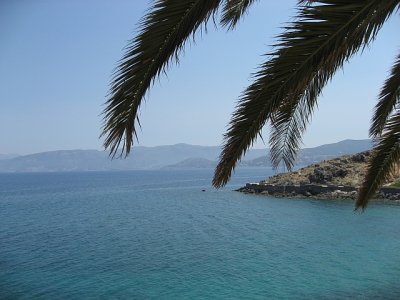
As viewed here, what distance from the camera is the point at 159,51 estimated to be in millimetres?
3510

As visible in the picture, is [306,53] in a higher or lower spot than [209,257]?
higher

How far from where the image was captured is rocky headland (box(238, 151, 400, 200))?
69.1m

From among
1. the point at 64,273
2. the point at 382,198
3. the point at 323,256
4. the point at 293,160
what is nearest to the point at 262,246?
the point at 323,256

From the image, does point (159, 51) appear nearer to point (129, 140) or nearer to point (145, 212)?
point (129, 140)

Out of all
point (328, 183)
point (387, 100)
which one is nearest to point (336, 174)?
point (328, 183)

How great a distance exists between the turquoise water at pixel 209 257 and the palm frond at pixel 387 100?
15.3 meters

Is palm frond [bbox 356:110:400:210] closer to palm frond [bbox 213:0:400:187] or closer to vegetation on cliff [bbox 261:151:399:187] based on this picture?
palm frond [bbox 213:0:400:187]

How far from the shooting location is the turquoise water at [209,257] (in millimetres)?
22203

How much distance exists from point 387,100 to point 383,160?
45.0 inches

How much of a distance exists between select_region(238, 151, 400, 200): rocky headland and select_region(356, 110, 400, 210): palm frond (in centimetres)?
6266

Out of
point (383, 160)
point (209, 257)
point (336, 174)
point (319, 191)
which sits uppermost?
point (336, 174)

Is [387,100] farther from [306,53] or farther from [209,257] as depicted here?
[209,257]

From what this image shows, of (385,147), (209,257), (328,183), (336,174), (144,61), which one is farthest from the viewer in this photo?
Answer: (336,174)

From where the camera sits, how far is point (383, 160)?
705 cm
